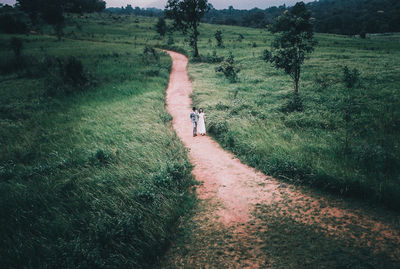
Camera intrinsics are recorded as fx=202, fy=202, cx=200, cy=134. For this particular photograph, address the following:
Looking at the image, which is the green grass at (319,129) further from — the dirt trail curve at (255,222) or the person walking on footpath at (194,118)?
the person walking on footpath at (194,118)

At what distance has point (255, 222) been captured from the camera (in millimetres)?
5523

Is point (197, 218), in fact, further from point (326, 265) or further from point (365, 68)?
point (365, 68)

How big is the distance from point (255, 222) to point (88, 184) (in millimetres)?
5289

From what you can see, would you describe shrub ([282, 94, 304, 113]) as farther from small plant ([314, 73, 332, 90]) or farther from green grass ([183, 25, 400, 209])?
small plant ([314, 73, 332, 90])

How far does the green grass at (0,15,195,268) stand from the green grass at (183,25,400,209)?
10.7ft

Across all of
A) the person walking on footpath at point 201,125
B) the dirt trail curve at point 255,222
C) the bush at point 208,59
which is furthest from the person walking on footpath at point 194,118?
the bush at point 208,59

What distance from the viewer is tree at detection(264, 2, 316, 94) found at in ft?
39.5

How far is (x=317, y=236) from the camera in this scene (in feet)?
16.1

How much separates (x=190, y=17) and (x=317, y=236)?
3412cm

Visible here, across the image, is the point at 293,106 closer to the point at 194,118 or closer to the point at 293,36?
the point at 293,36

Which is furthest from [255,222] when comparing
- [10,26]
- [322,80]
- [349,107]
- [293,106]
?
[10,26]

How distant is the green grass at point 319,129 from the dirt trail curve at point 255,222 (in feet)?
2.45

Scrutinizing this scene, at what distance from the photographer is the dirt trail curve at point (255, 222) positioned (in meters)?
4.56

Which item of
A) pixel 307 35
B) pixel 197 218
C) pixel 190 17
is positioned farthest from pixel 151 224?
pixel 190 17
